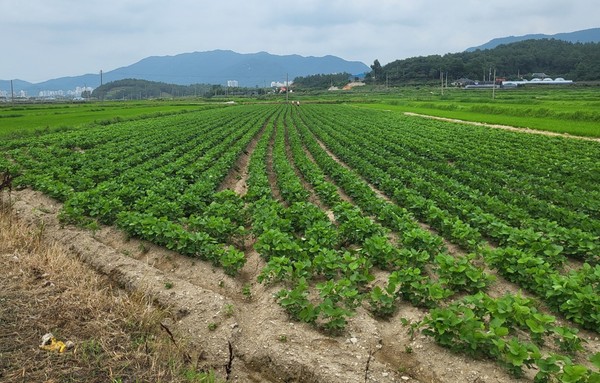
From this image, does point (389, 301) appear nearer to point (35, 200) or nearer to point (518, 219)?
point (518, 219)

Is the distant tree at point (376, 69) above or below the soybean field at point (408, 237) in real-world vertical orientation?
above

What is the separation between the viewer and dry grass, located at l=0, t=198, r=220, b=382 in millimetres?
4629

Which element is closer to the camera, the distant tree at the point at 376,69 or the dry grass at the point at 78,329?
the dry grass at the point at 78,329

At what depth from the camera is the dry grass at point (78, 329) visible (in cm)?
463

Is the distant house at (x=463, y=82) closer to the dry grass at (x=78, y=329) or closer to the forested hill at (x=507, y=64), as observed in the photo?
the forested hill at (x=507, y=64)

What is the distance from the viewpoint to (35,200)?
12367 millimetres

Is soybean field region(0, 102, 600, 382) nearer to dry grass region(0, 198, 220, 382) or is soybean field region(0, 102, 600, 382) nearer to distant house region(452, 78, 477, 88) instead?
dry grass region(0, 198, 220, 382)

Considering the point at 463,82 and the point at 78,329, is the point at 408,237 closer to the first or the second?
the point at 78,329

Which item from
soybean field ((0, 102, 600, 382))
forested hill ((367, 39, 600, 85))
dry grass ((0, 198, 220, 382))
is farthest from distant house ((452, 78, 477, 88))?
dry grass ((0, 198, 220, 382))

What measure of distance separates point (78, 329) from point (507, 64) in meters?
160

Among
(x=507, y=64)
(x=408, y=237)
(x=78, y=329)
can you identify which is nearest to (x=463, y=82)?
(x=507, y=64)


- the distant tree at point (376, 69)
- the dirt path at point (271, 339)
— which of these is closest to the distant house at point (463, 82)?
the distant tree at point (376, 69)

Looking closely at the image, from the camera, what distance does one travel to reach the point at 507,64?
140 metres

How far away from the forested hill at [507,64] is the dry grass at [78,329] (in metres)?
139
